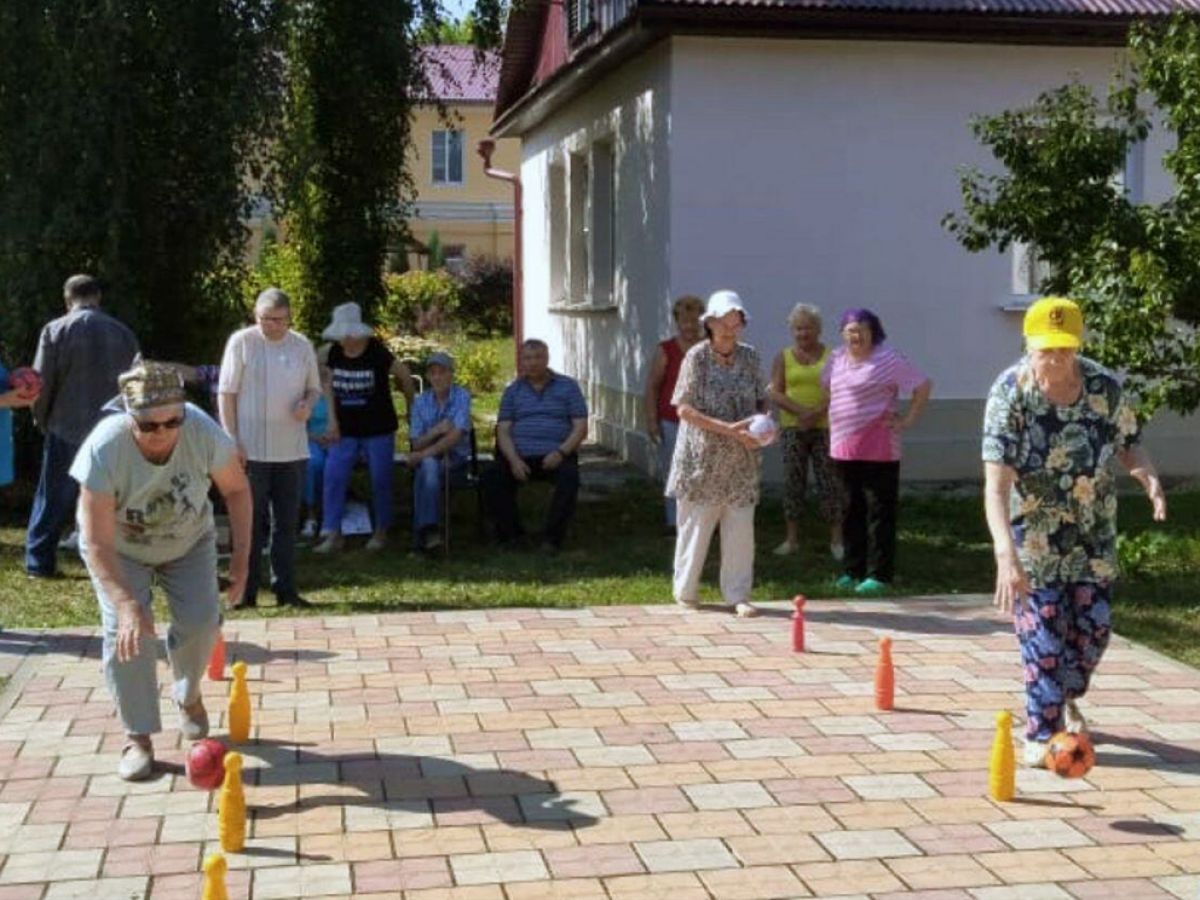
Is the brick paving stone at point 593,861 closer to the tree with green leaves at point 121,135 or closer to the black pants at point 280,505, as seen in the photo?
the black pants at point 280,505

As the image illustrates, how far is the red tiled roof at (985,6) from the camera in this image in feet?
47.3

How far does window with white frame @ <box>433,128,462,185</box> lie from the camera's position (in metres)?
48.8

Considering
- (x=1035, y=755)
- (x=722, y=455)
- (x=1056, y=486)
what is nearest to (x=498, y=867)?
(x=1035, y=755)

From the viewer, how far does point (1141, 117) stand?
35.5 ft

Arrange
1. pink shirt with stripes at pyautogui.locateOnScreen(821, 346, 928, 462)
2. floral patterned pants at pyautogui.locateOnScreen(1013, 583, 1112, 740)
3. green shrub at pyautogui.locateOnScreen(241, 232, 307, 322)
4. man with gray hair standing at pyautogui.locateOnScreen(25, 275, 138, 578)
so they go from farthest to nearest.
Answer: green shrub at pyautogui.locateOnScreen(241, 232, 307, 322) < man with gray hair standing at pyautogui.locateOnScreen(25, 275, 138, 578) < pink shirt with stripes at pyautogui.locateOnScreen(821, 346, 928, 462) < floral patterned pants at pyautogui.locateOnScreen(1013, 583, 1112, 740)

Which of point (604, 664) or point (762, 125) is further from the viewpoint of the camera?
point (762, 125)

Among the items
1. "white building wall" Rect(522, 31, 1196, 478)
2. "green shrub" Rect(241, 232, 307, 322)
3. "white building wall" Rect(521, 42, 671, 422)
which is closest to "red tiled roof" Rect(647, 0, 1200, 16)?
"white building wall" Rect(522, 31, 1196, 478)

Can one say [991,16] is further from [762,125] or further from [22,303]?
[22,303]

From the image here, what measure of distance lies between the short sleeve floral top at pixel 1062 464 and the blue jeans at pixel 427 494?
6.10 meters

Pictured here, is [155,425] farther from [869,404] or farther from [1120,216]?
[1120,216]

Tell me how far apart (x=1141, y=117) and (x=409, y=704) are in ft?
20.0

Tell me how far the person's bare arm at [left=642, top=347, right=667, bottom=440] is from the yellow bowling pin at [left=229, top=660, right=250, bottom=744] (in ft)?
19.2

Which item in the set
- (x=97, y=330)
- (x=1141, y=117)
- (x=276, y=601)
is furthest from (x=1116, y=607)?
(x=97, y=330)

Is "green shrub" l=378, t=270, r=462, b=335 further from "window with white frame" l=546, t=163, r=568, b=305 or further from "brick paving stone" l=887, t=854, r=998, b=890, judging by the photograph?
"brick paving stone" l=887, t=854, r=998, b=890
